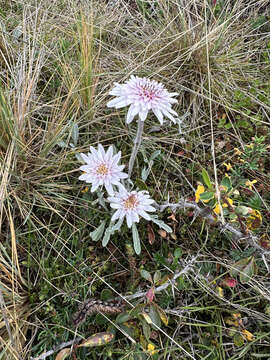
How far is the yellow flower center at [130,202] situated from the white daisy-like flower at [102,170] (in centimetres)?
6

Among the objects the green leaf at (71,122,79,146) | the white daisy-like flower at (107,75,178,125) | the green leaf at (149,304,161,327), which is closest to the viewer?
the white daisy-like flower at (107,75,178,125)

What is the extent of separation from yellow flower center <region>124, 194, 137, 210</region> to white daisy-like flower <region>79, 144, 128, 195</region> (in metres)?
0.06

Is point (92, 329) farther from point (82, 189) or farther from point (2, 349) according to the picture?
point (82, 189)

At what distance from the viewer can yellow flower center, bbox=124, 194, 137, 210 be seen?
3.73ft

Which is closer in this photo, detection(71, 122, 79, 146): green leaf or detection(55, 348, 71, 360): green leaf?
detection(55, 348, 71, 360): green leaf

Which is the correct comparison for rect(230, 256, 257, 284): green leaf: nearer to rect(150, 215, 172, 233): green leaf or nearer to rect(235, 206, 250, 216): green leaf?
rect(235, 206, 250, 216): green leaf

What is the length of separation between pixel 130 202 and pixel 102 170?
0.15m

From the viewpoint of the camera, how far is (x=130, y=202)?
1.14 m

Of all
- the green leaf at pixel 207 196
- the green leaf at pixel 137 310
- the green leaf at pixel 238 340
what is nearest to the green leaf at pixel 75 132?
the green leaf at pixel 207 196

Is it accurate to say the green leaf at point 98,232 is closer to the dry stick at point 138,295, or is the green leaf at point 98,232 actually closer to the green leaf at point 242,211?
the dry stick at point 138,295

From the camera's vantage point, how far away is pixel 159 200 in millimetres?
1434

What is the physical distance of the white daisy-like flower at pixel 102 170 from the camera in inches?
45.2

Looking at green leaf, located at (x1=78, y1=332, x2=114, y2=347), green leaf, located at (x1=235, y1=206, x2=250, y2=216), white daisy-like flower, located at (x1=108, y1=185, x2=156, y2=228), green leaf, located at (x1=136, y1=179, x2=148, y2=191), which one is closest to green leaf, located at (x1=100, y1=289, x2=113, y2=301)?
green leaf, located at (x1=78, y1=332, x2=114, y2=347)

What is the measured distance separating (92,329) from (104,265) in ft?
0.74
